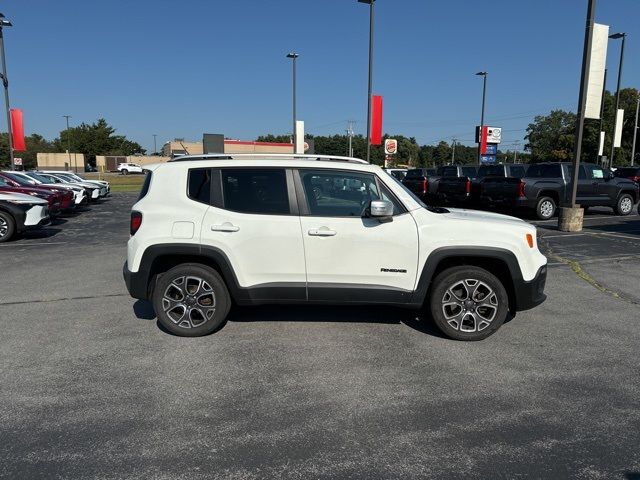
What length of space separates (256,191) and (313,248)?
0.83 m

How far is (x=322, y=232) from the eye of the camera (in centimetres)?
464

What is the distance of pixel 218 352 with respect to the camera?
455 cm

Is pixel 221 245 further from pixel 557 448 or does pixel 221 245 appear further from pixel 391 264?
pixel 557 448

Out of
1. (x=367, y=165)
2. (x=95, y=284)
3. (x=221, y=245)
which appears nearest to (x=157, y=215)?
(x=221, y=245)

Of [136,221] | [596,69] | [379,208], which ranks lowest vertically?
[136,221]

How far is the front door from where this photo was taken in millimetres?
4645

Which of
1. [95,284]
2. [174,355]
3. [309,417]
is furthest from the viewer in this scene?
[95,284]

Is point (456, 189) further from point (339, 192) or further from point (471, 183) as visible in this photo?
point (339, 192)

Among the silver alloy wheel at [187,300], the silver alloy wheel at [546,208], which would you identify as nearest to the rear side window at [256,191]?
the silver alloy wheel at [187,300]

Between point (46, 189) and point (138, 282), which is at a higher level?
point (46, 189)

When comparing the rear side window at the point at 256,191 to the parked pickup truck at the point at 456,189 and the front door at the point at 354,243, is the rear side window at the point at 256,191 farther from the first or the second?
the parked pickup truck at the point at 456,189

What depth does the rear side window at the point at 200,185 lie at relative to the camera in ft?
15.9

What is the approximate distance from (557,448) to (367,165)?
2973 mm

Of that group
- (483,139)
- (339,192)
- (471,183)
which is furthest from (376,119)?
(339,192)
